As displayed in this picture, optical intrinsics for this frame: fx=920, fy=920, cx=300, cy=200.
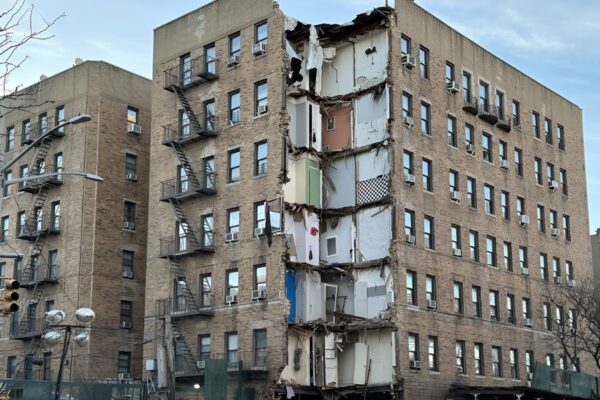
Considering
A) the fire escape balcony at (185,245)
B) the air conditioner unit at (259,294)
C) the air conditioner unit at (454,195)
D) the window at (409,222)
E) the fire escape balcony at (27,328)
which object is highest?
the air conditioner unit at (454,195)

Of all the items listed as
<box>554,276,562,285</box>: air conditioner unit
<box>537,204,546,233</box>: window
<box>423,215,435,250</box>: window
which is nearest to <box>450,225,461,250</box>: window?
<box>423,215,435,250</box>: window

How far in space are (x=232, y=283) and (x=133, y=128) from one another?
1636 centimetres

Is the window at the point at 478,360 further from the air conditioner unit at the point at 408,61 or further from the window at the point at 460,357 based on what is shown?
the air conditioner unit at the point at 408,61

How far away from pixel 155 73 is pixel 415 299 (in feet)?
70.7

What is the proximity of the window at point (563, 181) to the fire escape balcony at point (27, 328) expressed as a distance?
1462 inches

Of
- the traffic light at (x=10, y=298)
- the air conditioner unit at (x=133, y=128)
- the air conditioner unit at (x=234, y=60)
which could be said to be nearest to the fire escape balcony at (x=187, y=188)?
the air conditioner unit at (x=234, y=60)

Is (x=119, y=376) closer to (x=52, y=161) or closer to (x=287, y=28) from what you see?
(x=52, y=161)

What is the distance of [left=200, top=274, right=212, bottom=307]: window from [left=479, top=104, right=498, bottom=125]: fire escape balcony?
20.3 meters

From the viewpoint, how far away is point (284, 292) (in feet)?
157

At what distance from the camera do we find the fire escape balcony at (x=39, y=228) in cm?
5931

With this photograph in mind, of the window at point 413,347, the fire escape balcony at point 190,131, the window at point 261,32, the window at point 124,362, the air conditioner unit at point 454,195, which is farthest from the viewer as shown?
the window at point 124,362

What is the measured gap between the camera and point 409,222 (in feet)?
168

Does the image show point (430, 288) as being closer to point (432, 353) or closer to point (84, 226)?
point (432, 353)

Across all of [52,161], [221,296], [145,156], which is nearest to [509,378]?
[221,296]
